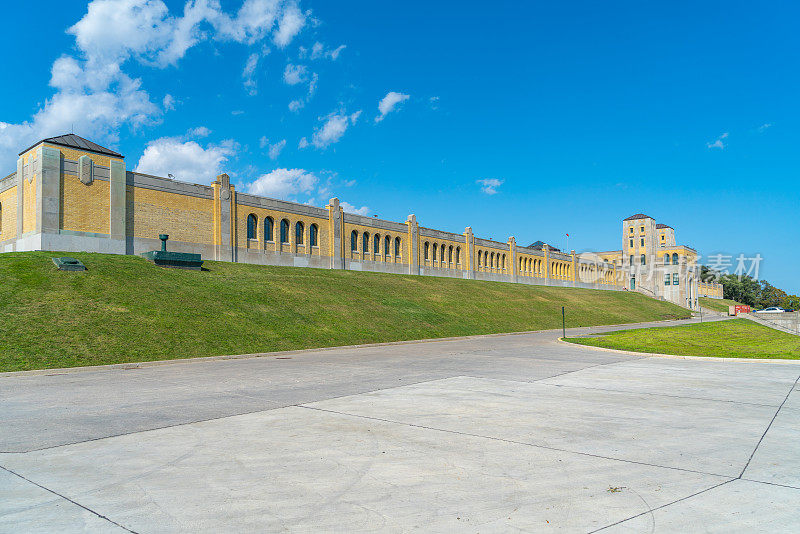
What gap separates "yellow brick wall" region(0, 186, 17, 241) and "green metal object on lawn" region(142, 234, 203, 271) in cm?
1108

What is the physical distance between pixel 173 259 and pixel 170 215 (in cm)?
673

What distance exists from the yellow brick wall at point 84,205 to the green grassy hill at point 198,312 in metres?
3.76

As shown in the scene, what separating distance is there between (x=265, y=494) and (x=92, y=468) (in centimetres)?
246

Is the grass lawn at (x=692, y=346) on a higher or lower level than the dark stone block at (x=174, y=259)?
lower

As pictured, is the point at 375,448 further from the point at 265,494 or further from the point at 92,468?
the point at 92,468

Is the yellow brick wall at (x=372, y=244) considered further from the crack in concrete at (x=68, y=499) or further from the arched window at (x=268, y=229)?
the crack in concrete at (x=68, y=499)

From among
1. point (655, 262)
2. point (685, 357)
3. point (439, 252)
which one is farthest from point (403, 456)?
point (655, 262)

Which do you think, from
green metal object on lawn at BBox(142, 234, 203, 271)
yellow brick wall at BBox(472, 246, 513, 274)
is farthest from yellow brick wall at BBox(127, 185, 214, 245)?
yellow brick wall at BBox(472, 246, 513, 274)

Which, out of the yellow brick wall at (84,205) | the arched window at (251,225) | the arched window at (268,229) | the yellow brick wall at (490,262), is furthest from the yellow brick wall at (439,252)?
the yellow brick wall at (84,205)

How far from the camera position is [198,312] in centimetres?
2439

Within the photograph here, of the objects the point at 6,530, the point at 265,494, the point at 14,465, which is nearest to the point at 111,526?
the point at 6,530

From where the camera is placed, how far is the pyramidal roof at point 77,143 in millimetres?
32938

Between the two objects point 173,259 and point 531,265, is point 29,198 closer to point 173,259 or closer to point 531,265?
point 173,259

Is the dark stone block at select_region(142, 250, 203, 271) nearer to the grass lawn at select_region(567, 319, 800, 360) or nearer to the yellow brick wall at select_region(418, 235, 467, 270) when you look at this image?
the grass lawn at select_region(567, 319, 800, 360)
